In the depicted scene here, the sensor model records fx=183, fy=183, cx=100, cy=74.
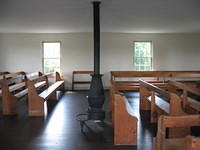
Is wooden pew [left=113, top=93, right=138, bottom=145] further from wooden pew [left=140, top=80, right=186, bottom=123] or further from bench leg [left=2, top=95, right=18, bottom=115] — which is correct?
bench leg [left=2, top=95, right=18, bottom=115]

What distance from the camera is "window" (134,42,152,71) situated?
308 inches

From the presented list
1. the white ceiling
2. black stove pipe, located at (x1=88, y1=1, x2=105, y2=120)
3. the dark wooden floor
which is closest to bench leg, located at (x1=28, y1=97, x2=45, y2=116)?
the dark wooden floor

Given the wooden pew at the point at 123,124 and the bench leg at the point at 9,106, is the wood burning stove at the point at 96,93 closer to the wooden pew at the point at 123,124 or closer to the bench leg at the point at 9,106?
the wooden pew at the point at 123,124

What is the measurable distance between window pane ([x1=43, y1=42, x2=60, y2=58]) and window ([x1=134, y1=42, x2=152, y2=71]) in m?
3.30

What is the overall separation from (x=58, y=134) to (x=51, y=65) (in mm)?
5071

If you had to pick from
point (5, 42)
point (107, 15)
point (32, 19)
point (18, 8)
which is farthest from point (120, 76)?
point (5, 42)

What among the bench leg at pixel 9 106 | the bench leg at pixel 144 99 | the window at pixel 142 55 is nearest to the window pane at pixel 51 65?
the window at pixel 142 55

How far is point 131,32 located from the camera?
7.45 m

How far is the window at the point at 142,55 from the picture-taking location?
7832mm

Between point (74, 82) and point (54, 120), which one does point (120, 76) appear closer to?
point (74, 82)

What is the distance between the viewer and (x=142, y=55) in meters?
7.85

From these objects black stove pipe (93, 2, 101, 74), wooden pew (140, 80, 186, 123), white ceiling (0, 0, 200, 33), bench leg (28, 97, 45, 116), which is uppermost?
white ceiling (0, 0, 200, 33)

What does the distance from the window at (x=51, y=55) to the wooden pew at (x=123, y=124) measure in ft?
18.1

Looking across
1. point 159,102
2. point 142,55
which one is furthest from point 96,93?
point 142,55
